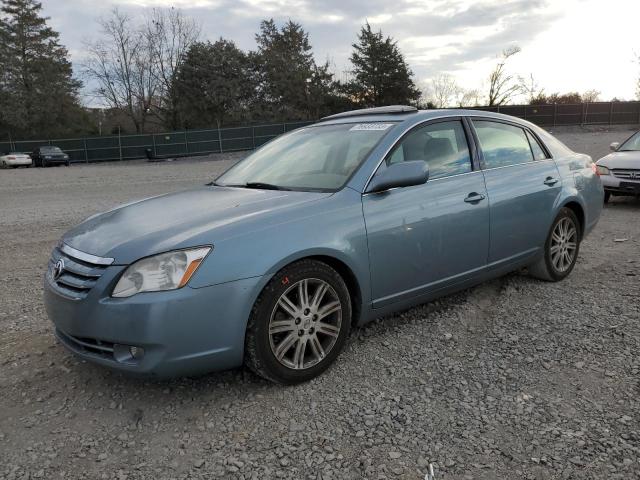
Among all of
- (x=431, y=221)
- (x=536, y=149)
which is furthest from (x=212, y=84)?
(x=431, y=221)

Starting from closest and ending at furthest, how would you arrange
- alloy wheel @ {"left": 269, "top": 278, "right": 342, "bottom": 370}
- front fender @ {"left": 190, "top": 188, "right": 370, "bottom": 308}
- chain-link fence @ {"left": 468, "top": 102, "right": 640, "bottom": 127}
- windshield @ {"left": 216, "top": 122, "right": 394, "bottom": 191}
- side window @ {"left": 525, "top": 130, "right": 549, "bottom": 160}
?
front fender @ {"left": 190, "top": 188, "right": 370, "bottom": 308}
alloy wheel @ {"left": 269, "top": 278, "right": 342, "bottom": 370}
windshield @ {"left": 216, "top": 122, "right": 394, "bottom": 191}
side window @ {"left": 525, "top": 130, "right": 549, "bottom": 160}
chain-link fence @ {"left": 468, "top": 102, "right": 640, "bottom": 127}

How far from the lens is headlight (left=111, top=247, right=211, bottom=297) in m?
2.54

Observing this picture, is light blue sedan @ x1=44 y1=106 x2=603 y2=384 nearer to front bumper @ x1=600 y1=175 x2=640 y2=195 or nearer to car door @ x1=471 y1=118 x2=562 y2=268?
car door @ x1=471 y1=118 x2=562 y2=268

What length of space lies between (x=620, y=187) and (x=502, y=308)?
6.10 metres

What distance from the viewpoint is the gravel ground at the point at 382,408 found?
235 cm

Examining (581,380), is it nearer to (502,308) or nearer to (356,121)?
(502,308)

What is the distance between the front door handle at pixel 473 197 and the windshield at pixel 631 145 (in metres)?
7.41

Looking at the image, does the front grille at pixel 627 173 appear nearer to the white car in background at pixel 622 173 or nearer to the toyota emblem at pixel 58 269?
the white car in background at pixel 622 173

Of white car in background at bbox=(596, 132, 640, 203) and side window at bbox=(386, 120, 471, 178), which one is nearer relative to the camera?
side window at bbox=(386, 120, 471, 178)

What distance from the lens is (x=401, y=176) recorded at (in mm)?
3203

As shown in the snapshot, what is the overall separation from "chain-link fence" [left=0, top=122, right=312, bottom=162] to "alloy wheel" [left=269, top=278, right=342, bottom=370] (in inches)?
1357

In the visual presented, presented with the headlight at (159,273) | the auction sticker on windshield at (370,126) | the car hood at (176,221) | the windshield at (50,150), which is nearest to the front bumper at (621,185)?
the auction sticker on windshield at (370,126)

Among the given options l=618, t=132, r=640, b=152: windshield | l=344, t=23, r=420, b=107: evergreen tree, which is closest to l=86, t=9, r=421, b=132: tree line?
l=344, t=23, r=420, b=107: evergreen tree

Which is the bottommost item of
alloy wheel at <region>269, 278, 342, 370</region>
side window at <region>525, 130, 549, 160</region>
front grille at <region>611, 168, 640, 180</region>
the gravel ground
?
the gravel ground
